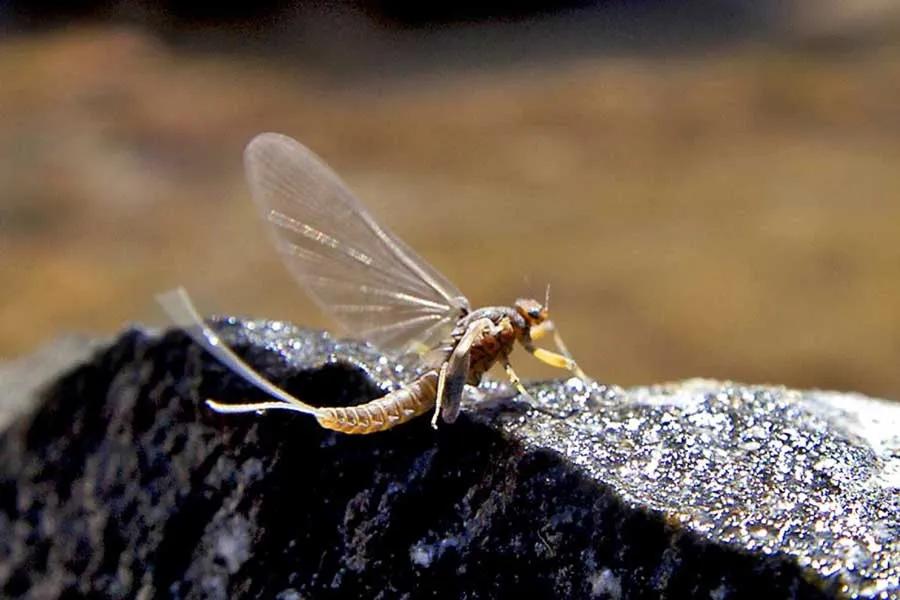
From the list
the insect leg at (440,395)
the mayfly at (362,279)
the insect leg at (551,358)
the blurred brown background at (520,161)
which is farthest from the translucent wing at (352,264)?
the blurred brown background at (520,161)

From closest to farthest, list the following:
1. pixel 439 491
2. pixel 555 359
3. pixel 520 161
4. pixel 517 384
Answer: pixel 439 491 → pixel 517 384 → pixel 555 359 → pixel 520 161

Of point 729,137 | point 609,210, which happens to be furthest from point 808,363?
point 729,137

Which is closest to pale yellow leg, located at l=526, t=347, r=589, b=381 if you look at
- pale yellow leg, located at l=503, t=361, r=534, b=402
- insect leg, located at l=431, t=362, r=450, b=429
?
pale yellow leg, located at l=503, t=361, r=534, b=402

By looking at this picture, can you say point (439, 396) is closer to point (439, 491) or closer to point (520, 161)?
point (439, 491)

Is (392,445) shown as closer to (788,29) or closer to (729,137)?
(729,137)

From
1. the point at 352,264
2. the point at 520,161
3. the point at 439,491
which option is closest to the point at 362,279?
the point at 352,264

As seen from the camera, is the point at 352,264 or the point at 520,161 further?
the point at 520,161

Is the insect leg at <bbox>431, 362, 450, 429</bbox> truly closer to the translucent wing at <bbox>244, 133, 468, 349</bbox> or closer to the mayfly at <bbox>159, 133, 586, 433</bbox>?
the mayfly at <bbox>159, 133, 586, 433</bbox>
